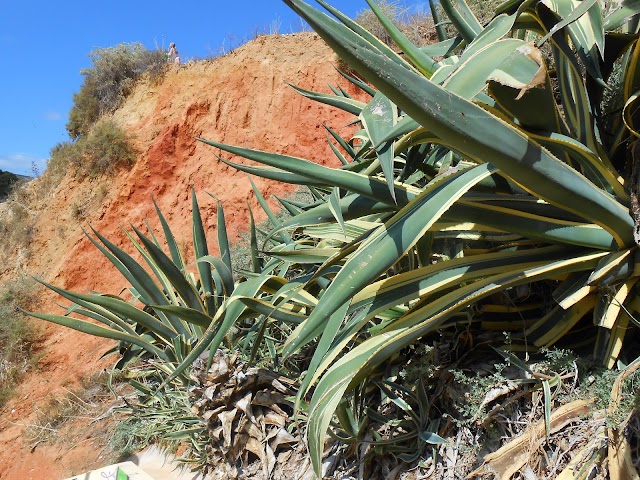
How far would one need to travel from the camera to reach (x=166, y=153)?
32.5ft

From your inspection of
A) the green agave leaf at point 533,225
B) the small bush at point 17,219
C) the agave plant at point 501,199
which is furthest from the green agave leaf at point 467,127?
Result: the small bush at point 17,219

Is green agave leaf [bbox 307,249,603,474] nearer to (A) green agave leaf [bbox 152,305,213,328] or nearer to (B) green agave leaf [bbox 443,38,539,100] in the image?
(B) green agave leaf [bbox 443,38,539,100]

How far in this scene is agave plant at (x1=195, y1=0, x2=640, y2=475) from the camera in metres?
1.38

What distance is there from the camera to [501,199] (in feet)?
5.83

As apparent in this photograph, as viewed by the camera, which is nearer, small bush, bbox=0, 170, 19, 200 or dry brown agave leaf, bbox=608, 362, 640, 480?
dry brown agave leaf, bbox=608, 362, 640, 480

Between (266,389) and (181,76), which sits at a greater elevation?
(181,76)

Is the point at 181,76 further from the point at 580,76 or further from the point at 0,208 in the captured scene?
the point at 580,76

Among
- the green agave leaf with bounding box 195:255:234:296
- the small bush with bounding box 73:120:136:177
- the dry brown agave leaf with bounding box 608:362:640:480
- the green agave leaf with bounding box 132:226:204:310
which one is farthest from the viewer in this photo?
the small bush with bounding box 73:120:136:177

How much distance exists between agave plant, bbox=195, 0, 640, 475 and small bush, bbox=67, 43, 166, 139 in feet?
33.4

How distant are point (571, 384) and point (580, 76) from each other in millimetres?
988

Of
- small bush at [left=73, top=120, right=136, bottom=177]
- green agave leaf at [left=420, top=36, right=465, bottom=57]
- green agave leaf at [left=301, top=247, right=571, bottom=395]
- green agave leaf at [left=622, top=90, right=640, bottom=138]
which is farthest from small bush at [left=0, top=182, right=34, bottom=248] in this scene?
green agave leaf at [left=622, top=90, right=640, bottom=138]

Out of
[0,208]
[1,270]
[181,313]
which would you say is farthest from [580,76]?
[0,208]

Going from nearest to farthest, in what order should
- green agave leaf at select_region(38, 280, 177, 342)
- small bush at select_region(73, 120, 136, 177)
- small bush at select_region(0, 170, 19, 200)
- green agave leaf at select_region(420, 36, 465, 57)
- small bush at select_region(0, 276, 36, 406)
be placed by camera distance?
green agave leaf at select_region(420, 36, 465, 57)
green agave leaf at select_region(38, 280, 177, 342)
small bush at select_region(0, 276, 36, 406)
small bush at select_region(73, 120, 136, 177)
small bush at select_region(0, 170, 19, 200)

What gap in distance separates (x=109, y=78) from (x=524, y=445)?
1155cm
